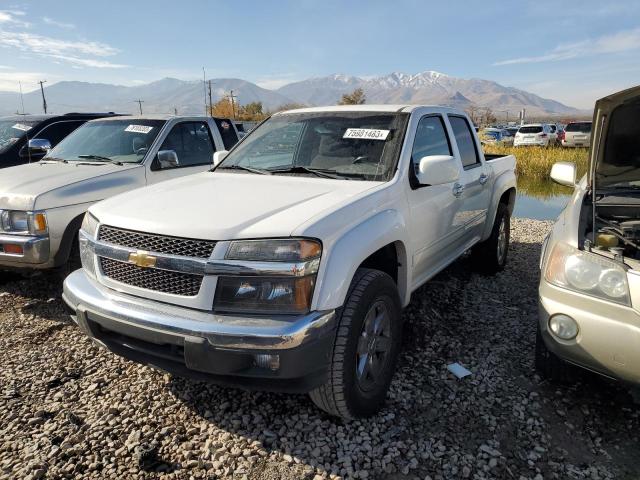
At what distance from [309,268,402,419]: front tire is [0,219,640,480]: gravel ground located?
19cm

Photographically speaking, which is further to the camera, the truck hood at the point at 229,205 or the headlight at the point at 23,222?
the headlight at the point at 23,222

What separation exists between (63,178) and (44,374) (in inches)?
74.5

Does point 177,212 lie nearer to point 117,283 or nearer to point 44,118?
point 117,283

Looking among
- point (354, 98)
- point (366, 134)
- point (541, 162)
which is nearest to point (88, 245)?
point (366, 134)

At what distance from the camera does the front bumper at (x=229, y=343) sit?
1989 mm

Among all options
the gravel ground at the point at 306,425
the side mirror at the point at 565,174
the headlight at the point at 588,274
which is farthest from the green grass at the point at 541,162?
the headlight at the point at 588,274

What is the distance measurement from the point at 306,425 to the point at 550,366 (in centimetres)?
153

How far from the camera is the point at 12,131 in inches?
273

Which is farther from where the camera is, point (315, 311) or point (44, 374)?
point (44, 374)

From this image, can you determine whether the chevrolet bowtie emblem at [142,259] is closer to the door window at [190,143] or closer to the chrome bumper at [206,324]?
the chrome bumper at [206,324]

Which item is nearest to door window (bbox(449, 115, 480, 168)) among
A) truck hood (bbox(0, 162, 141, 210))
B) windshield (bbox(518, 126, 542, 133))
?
truck hood (bbox(0, 162, 141, 210))

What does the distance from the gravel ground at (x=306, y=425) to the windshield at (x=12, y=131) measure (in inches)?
175

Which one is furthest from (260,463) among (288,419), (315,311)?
(315,311)

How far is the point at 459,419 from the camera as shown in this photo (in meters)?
2.63
